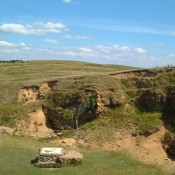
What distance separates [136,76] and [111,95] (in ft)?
18.7

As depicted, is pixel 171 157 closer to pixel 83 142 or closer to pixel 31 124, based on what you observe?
pixel 83 142

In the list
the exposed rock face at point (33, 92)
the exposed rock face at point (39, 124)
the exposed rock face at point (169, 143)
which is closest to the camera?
the exposed rock face at point (169, 143)

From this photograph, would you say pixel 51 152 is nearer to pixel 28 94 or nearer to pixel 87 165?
pixel 87 165

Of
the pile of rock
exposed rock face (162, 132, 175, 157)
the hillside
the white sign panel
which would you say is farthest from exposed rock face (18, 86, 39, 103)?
the pile of rock

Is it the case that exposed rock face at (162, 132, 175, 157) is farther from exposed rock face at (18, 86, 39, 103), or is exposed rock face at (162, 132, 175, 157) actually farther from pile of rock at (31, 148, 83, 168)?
exposed rock face at (18, 86, 39, 103)

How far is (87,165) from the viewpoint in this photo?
20.0 m

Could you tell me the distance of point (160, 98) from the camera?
112ft

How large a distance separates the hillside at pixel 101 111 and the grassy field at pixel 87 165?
6.36 metres

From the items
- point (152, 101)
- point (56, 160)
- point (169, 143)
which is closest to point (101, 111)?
point (152, 101)

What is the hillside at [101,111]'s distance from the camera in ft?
103

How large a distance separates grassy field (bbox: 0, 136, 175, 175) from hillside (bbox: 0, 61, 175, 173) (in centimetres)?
636

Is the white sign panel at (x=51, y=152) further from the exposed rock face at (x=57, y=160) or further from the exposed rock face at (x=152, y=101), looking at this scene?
the exposed rock face at (x=152, y=101)

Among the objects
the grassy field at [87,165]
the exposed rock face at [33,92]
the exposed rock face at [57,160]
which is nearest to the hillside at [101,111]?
the exposed rock face at [33,92]

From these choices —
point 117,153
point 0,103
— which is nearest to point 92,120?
point 0,103
